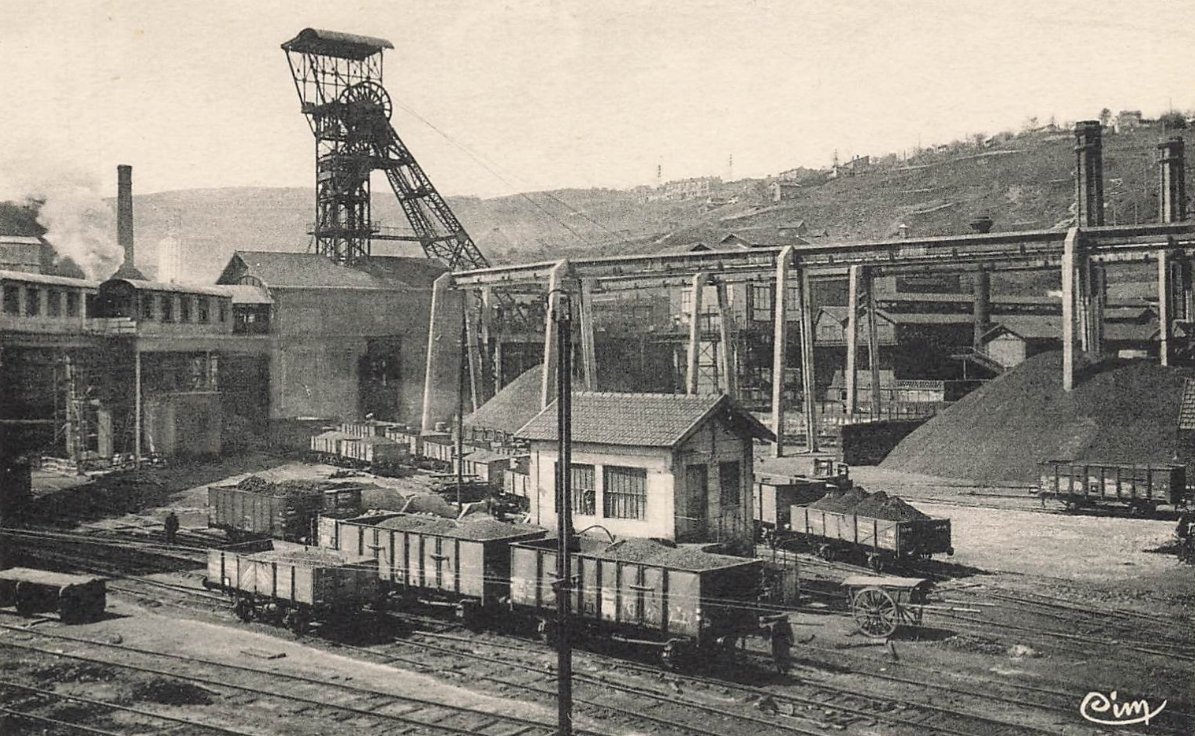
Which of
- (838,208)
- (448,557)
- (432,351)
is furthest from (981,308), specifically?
(838,208)

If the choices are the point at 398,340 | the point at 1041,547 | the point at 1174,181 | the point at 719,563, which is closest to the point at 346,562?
the point at 719,563

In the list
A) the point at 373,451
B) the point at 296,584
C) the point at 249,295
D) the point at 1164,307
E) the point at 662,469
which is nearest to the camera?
the point at 296,584

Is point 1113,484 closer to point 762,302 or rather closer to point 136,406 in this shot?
point 136,406

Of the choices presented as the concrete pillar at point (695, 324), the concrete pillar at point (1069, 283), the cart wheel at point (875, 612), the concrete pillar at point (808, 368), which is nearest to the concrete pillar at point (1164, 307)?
the concrete pillar at point (1069, 283)

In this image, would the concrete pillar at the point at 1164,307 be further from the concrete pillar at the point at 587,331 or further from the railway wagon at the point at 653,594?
the railway wagon at the point at 653,594

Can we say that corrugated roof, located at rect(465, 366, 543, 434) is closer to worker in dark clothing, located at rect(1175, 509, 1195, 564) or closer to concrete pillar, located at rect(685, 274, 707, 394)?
concrete pillar, located at rect(685, 274, 707, 394)

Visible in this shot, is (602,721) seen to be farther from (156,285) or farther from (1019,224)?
(1019,224)
